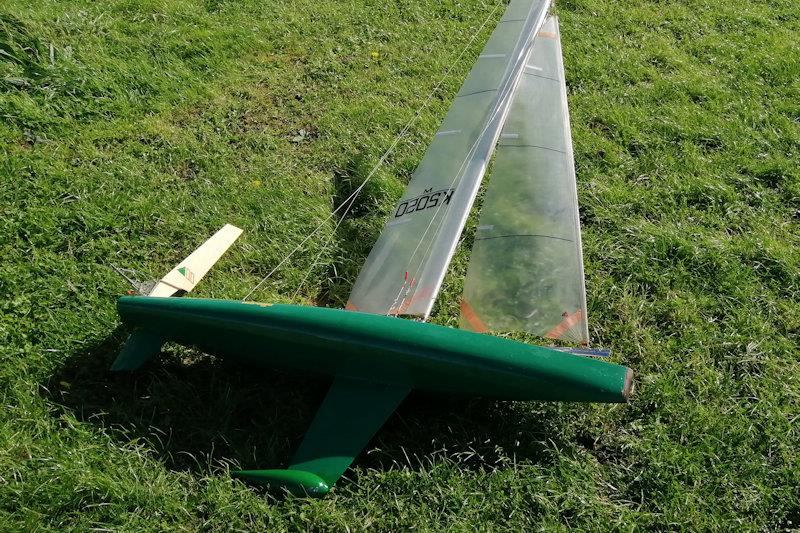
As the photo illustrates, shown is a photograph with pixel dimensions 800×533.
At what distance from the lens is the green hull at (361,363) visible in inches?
140

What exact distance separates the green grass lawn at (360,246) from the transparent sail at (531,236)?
45 cm

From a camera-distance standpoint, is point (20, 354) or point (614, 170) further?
point (614, 170)

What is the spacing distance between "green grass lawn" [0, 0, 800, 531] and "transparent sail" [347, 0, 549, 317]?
49 cm

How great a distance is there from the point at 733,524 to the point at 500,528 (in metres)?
1.22

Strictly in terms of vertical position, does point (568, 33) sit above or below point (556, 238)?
above

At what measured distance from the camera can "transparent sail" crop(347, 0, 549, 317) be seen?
421cm

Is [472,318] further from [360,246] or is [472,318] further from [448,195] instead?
[360,246]

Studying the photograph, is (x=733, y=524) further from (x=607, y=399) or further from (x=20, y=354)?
(x=20, y=354)

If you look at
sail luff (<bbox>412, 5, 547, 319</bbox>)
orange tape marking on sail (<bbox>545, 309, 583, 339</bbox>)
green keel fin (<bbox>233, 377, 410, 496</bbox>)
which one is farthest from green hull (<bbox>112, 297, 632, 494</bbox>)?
orange tape marking on sail (<bbox>545, 309, 583, 339</bbox>)

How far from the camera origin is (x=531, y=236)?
455 centimetres

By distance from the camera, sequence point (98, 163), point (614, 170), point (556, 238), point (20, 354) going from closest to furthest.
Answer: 1. point (20, 354)
2. point (556, 238)
3. point (98, 163)
4. point (614, 170)

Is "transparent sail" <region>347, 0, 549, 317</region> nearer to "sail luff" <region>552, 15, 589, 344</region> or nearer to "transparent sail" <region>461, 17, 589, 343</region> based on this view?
"transparent sail" <region>461, 17, 589, 343</region>

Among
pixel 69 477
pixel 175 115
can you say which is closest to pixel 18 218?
pixel 175 115

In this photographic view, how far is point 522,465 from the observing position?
3832 mm
